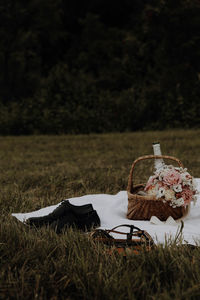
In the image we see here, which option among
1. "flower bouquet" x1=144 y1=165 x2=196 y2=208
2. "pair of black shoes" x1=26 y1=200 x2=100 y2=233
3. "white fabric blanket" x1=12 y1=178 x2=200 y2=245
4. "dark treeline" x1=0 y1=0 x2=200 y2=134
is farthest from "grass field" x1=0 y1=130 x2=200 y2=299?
"dark treeline" x1=0 y1=0 x2=200 y2=134

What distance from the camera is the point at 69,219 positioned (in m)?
2.48

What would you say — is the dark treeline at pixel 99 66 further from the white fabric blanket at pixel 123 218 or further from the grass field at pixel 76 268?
the grass field at pixel 76 268

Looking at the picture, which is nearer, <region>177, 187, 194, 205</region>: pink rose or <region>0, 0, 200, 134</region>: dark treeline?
<region>177, 187, 194, 205</region>: pink rose

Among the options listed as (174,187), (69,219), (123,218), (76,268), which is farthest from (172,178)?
(76,268)

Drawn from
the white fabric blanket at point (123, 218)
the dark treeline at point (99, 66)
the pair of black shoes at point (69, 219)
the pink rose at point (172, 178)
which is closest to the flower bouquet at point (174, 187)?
the pink rose at point (172, 178)

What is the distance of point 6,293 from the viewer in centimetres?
146

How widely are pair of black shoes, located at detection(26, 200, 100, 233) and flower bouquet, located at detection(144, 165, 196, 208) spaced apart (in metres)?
0.51

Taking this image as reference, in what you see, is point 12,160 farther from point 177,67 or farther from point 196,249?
point 177,67

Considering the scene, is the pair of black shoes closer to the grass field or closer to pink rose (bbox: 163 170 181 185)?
the grass field

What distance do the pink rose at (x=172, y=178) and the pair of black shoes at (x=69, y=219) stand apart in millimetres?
576

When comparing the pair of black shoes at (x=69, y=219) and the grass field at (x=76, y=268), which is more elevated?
the grass field at (x=76, y=268)

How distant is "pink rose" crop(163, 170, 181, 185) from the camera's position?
9.04 ft

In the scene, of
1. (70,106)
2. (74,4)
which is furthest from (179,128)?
(74,4)

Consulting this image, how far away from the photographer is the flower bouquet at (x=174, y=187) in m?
2.71
